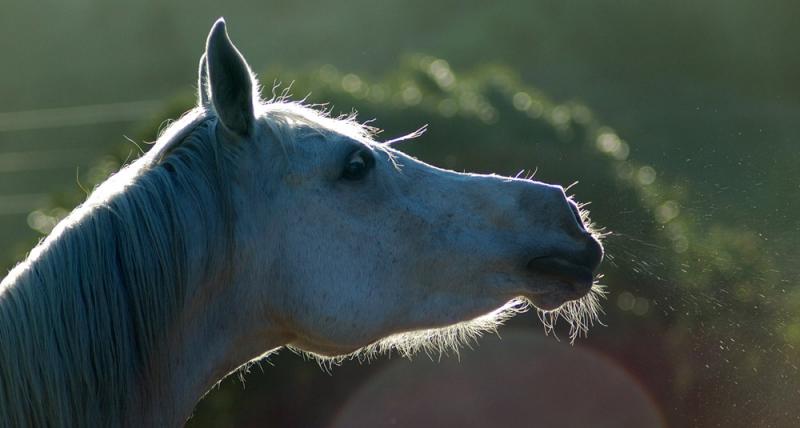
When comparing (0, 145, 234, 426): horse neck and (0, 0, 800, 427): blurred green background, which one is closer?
(0, 145, 234, 426): horse neck

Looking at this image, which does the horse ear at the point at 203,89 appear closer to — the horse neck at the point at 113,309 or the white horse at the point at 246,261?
the white horse at the point at 246,261

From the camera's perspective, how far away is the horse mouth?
2758mm

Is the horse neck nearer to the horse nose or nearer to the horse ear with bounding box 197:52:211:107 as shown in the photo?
the horse ear with bounding box 197:52:211:107

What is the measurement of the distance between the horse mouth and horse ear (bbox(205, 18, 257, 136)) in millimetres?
925

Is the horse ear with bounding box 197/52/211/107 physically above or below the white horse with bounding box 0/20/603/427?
above

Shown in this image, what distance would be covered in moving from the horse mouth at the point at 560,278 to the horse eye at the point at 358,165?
1.81 ft

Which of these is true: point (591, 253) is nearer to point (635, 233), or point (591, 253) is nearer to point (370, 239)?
point (370, 239)

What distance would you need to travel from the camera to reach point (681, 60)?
1734 cm

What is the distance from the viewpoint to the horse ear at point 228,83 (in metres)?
2.45

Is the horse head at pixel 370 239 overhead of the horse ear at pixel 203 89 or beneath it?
beneath

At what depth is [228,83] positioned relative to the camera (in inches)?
99.3

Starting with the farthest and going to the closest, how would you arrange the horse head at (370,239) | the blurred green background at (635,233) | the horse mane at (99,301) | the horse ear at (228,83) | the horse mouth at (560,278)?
the blurred green background at (635,233) → the horse mouth at (560,278) → the horse head at (370,239) → the horse ear at (228,83) → the horse mane at (99,301)

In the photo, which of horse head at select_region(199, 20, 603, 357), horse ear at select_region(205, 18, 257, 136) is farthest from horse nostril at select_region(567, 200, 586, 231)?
horse ear at select_region(205, 18, 257, 136)

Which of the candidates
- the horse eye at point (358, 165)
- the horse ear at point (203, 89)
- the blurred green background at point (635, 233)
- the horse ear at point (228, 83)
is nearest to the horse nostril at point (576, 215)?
the horse eye at point (358, 165)
